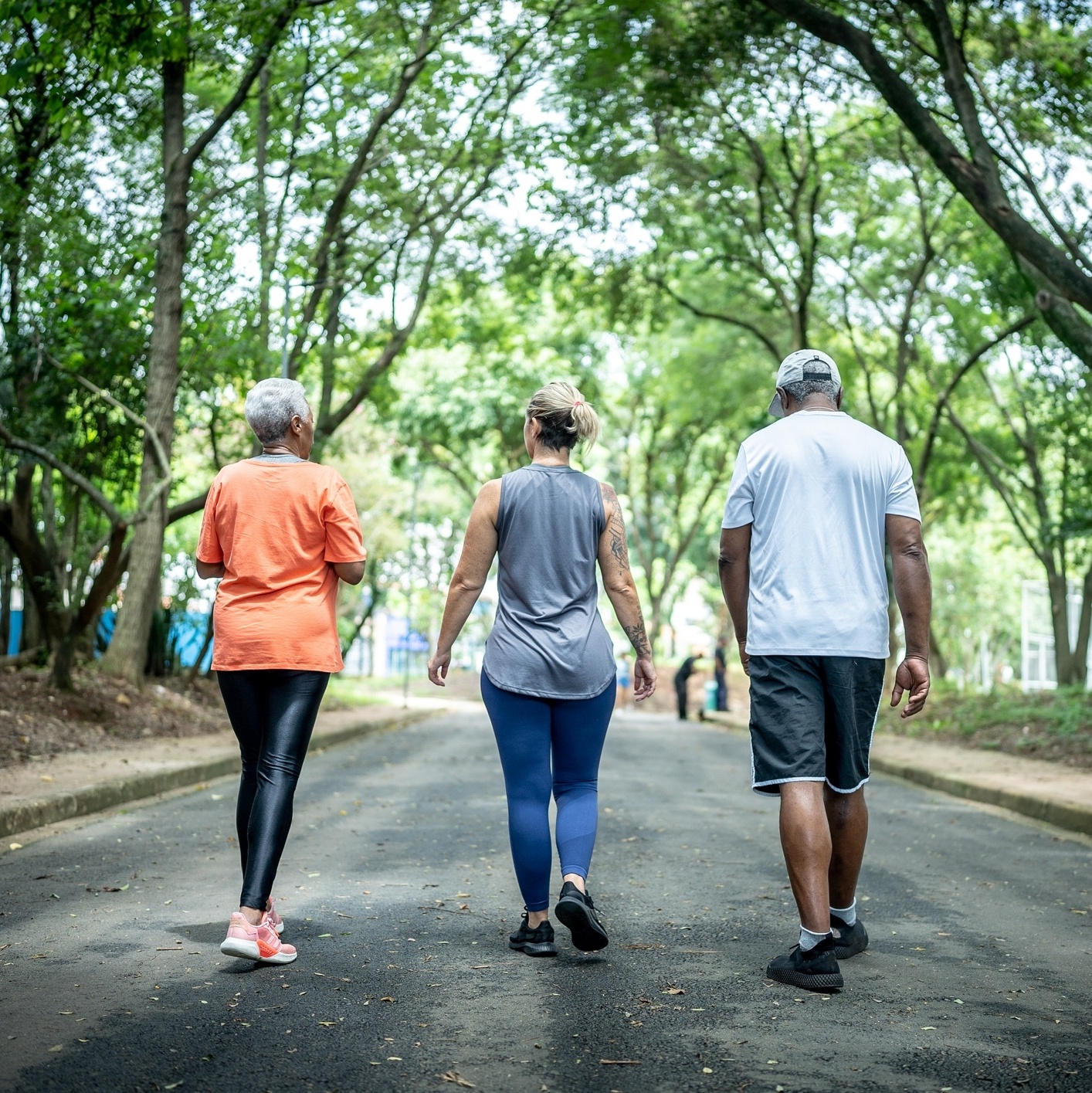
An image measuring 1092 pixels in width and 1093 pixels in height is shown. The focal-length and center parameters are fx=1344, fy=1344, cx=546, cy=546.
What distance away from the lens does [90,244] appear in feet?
48.2

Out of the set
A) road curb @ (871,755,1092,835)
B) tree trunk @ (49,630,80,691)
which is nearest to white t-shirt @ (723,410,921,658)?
road curb @ (871,755,1092,835)

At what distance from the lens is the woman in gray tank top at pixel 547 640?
15.9 ft

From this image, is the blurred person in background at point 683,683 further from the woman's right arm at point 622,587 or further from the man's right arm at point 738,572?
the man's right arm at point 738,572

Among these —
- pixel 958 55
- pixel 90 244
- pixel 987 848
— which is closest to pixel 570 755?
pixel 987 848

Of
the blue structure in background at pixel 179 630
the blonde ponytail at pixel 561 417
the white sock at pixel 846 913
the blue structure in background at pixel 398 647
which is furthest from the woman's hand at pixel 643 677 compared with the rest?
the blue structure in background at pixel 398 647

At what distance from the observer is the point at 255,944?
4.40 meters

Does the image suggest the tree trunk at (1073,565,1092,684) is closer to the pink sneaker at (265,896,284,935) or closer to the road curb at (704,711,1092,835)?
the road curb at (704,711,1092,835)

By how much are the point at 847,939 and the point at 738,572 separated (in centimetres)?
139

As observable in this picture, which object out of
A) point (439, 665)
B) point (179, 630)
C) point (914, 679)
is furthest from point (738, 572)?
point (179, 630)

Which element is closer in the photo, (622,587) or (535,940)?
(535,940)

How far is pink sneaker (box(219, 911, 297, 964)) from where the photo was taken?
4.38 meters

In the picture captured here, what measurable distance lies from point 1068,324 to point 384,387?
14.0 meters

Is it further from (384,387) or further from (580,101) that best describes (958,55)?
(384,387)

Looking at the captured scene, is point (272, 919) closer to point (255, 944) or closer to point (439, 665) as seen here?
point (255, 944)
